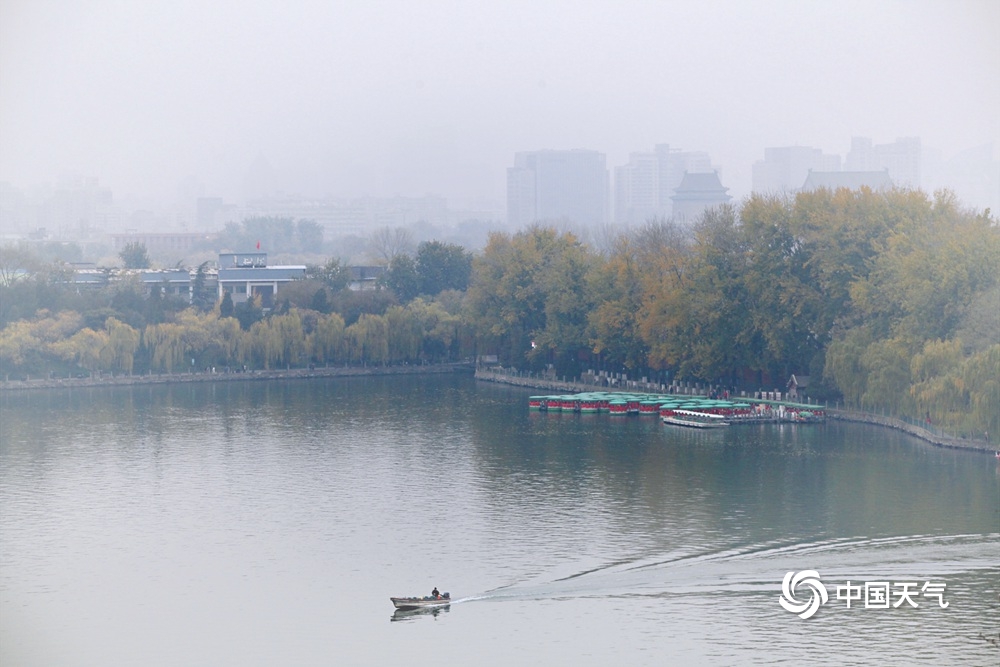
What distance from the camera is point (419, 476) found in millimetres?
24297

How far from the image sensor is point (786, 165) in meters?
119

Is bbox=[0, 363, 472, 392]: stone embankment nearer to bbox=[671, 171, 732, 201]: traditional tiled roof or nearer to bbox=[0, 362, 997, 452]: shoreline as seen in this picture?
bbox=[0, 362, 997, 452]: shoreline

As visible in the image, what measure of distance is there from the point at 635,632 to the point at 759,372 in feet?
66.7

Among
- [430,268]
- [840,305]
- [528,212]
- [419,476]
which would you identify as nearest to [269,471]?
[419,476]

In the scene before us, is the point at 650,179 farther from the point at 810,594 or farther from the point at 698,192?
Answer: the point at 810,594

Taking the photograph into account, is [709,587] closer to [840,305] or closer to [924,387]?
[924,387]

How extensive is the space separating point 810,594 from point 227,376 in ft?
96.1

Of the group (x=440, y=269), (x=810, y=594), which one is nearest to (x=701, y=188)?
(x=440, y=269)

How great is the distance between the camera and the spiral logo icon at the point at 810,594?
15.6 meters

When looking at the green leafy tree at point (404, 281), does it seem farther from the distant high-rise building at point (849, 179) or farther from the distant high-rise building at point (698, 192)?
the distant high-rise building at point (698, 192)

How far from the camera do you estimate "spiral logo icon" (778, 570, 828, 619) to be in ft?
51.3

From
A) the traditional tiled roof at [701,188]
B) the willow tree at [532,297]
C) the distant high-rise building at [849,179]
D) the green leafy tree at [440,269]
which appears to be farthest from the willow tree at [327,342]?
the traditional tiled roof at [701,188]

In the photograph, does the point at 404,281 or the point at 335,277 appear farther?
the point at 404,281

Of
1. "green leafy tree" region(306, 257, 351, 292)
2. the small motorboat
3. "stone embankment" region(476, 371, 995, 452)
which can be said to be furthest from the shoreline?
the small motorboat
